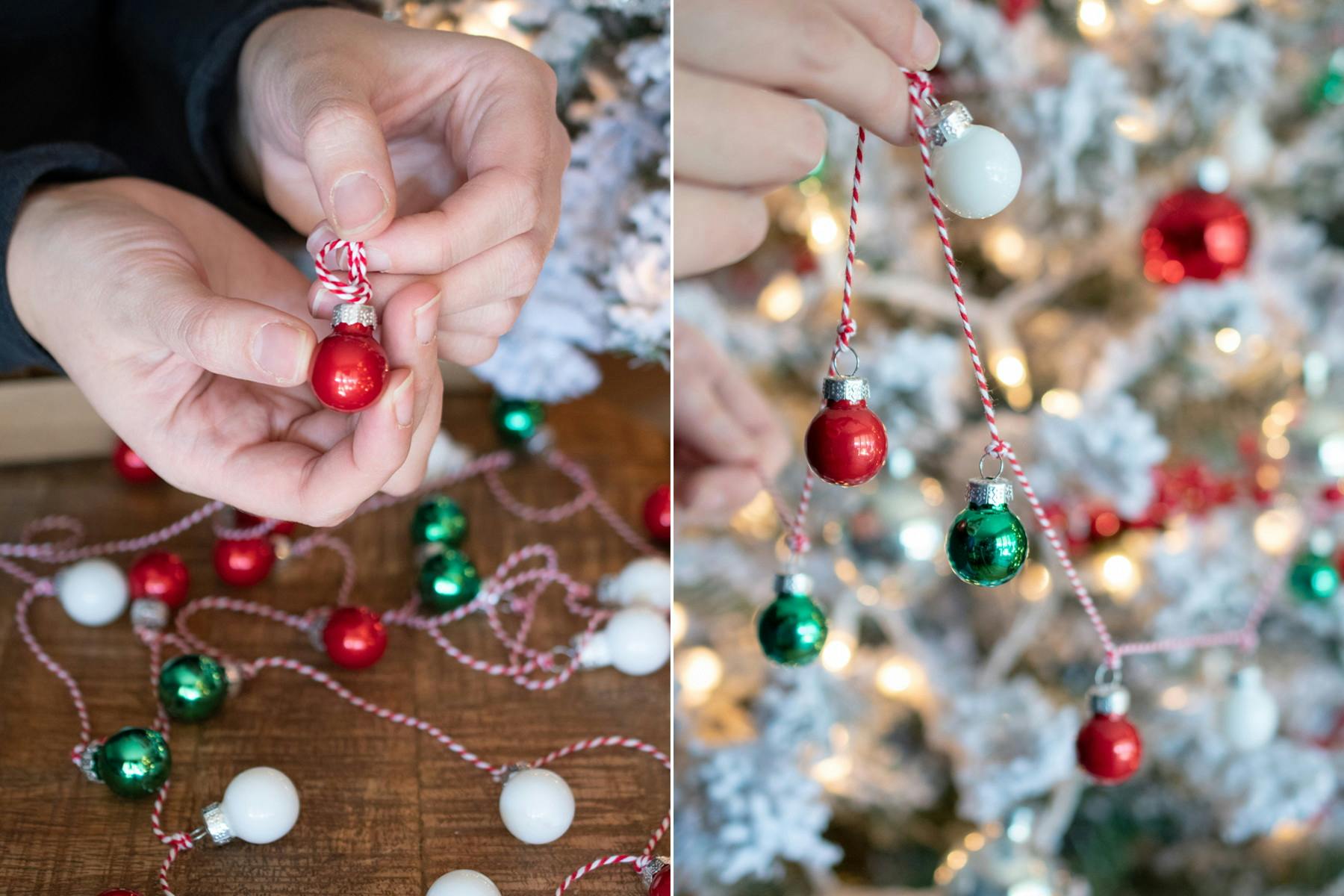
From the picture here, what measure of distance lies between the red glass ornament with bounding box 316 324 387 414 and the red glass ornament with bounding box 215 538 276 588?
0.28 m

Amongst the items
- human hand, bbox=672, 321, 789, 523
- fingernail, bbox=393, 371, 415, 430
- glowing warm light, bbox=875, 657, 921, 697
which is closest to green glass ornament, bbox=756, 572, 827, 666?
human hand, bbox=672, 321, 789, 523

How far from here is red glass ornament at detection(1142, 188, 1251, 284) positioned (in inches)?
37.7

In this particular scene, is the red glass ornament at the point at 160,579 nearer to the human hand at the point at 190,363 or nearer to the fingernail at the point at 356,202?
the human hand at the point at 190,363

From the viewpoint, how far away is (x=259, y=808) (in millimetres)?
553

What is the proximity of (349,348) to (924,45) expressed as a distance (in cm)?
26

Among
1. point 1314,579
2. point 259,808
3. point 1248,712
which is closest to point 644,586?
point 259,808

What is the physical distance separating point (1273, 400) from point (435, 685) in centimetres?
82

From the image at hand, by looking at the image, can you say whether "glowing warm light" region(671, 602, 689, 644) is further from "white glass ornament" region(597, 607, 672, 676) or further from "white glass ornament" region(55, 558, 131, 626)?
"white glass ornament" region(55, 558, 131, 626)

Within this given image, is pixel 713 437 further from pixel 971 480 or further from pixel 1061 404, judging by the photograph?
pixel 1061 404

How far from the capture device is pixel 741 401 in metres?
0.73

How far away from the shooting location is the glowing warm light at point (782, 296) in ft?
3.10

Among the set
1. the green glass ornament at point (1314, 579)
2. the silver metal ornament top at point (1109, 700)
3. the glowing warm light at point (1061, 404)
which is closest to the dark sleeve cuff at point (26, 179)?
the silver metal ornament top at point (1109, 700)

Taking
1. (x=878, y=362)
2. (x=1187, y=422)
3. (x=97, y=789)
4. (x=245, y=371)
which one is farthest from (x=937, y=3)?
(x=97, y=789)

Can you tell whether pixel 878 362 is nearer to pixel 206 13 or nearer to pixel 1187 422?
pixel 1187 422
